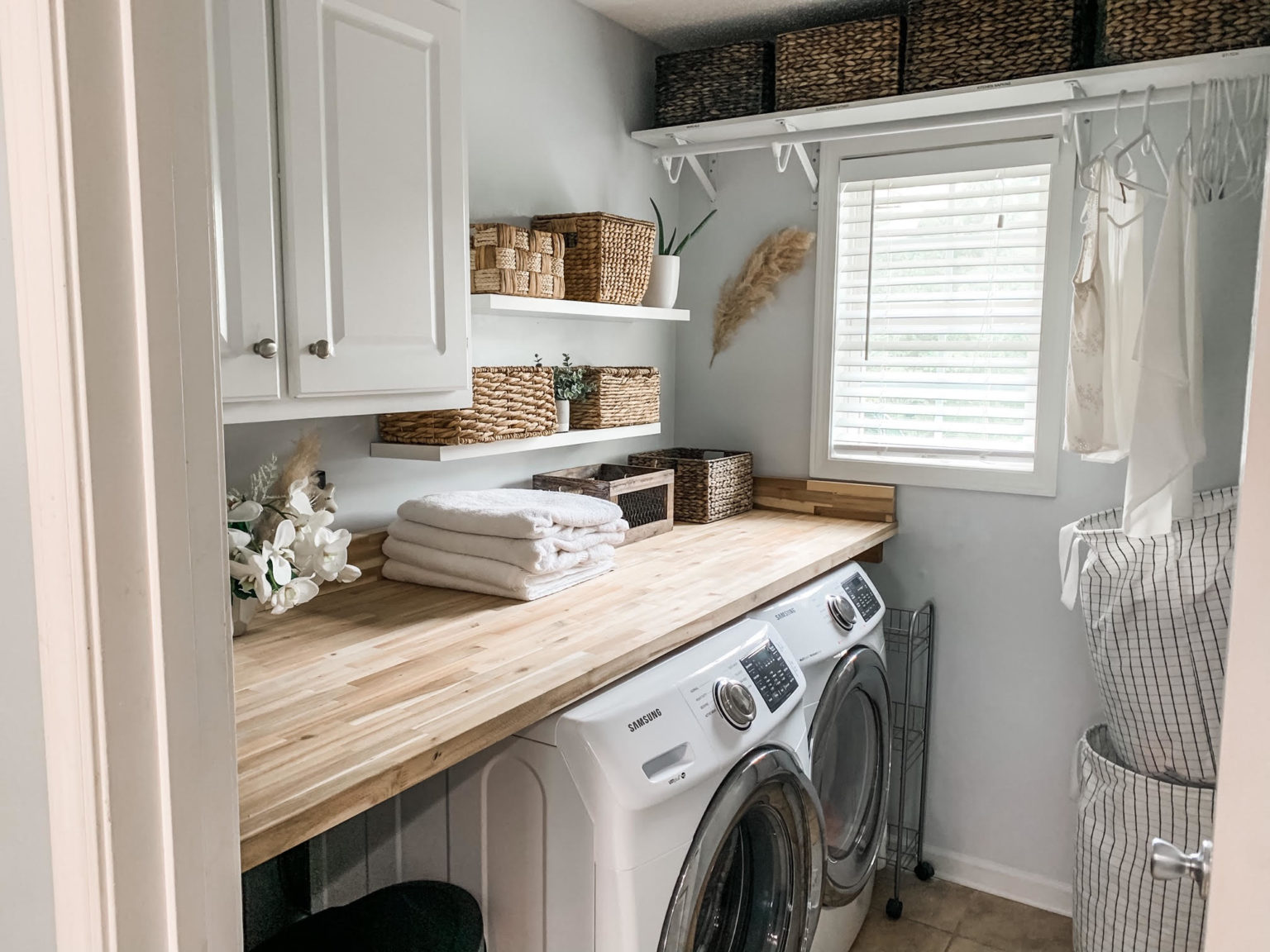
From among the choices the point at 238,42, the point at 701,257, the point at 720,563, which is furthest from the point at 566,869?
the point at 701,257

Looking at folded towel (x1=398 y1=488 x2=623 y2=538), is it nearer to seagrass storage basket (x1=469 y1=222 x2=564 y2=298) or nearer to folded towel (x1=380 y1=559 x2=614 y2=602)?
folded towel (x1=380 y1=559 x2=614 y2=602)

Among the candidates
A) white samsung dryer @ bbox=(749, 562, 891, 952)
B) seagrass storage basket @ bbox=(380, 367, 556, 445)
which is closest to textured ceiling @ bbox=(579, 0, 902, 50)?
seagrass storage basket @ bbox=(380, 367, 556, 445)

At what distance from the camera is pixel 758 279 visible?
9.48 ft

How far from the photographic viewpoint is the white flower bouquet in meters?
1.54

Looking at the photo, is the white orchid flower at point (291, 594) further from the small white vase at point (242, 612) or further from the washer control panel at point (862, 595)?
the washer control panel at point (862, 595)

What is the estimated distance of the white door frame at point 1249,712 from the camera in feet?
1.96

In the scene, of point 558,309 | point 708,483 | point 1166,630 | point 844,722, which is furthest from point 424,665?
point 1166,630

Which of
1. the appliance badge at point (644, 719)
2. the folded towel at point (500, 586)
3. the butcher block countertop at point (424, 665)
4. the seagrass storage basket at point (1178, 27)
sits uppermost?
the seagrass storage basket at point (1178, 27)

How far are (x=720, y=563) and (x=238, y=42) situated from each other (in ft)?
4.61

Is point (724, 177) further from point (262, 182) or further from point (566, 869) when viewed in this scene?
point (566, 869)

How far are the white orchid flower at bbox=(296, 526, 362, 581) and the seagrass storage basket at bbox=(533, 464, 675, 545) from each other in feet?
2.56

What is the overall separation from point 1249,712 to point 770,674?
1.23 m

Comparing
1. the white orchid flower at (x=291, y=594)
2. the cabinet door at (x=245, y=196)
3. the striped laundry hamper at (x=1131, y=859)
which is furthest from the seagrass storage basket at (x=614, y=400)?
the striped laundry hamper at (x=1131, y=859)

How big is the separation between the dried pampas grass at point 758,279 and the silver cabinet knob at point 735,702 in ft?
A: 4.88
